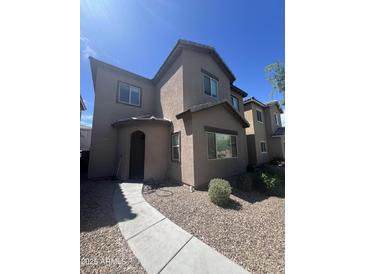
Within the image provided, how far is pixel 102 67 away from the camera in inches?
415

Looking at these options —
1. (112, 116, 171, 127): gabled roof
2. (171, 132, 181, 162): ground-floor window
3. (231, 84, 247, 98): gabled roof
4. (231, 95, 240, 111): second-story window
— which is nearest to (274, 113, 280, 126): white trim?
(231, 84, 247, 98): gabled roof

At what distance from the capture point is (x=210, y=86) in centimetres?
1071

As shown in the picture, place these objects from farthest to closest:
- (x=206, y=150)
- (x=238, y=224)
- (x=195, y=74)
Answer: (x=195, y=74), (x=206, y=150), (x=238, y=224)

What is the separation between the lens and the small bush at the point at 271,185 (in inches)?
295

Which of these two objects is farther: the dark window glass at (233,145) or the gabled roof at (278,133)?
the gabled roof at (278,133)

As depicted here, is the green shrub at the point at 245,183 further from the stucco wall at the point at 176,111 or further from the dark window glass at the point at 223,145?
the stucco wall at the point at 176,111

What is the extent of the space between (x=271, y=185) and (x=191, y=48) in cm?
968

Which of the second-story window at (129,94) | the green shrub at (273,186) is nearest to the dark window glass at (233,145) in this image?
the green shrub at (273,186)

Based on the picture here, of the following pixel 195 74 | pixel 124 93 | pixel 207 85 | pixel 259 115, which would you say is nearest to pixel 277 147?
pixel 259 115

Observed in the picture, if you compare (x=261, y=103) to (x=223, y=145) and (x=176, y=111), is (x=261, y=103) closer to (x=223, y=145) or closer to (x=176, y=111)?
(x=223, y=145)
